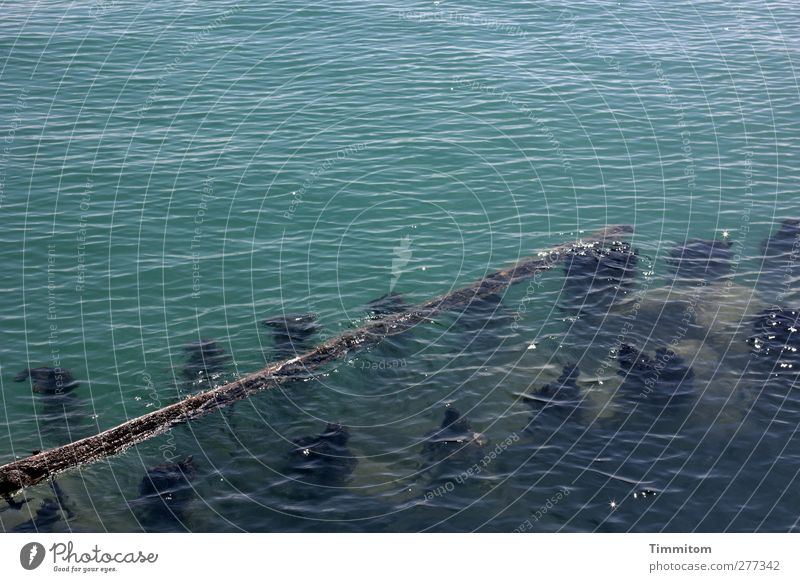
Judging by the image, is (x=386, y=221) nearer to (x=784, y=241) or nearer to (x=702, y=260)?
(x=702, y=260)

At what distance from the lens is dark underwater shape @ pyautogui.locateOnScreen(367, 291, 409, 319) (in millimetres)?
32469

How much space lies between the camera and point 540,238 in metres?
36.8

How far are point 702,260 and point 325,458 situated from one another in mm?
17875

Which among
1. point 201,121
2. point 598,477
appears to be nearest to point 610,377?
point 598,477

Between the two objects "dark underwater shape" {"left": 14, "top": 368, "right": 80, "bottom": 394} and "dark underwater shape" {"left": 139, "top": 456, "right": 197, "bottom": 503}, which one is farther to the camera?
"dark underwater shape" {"left": 14, "top": 368, "right": 80, "bottom": 394}

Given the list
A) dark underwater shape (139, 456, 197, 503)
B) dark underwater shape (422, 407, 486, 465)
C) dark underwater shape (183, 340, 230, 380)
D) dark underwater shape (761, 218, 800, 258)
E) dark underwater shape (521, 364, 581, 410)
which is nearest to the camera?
dark underwater shape (139, 456, 197, 503)

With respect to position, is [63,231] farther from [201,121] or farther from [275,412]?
[275,412]

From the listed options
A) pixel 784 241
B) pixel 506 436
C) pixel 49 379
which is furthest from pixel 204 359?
pixel 784 241

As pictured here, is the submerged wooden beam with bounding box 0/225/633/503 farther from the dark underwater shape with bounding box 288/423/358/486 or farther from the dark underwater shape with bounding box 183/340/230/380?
the dark underwater shape with bounding box 288/423/358/486

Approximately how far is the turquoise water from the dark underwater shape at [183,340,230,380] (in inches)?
13.8

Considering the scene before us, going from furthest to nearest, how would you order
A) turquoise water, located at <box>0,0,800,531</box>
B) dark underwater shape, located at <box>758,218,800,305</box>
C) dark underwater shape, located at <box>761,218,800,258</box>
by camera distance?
dark underwater shape, located at <box>761,218,800,258</box>
dark underwater shape, located at <box>758,218,800,305</box>
turquoise water, located at <box>0,0,800,531</box>

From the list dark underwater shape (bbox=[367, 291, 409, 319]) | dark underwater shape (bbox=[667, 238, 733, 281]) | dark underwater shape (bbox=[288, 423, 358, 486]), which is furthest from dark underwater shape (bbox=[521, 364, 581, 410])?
dark underwater shape (bbox=[667, 238, 733, 281])

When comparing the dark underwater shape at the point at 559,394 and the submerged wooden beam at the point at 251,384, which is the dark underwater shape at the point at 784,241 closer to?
the submerged wooden beam at the point at 251,384

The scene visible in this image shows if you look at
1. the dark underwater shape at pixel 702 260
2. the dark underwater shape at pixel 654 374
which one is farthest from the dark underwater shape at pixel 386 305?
the dark underwater shape at pixel 702 260
